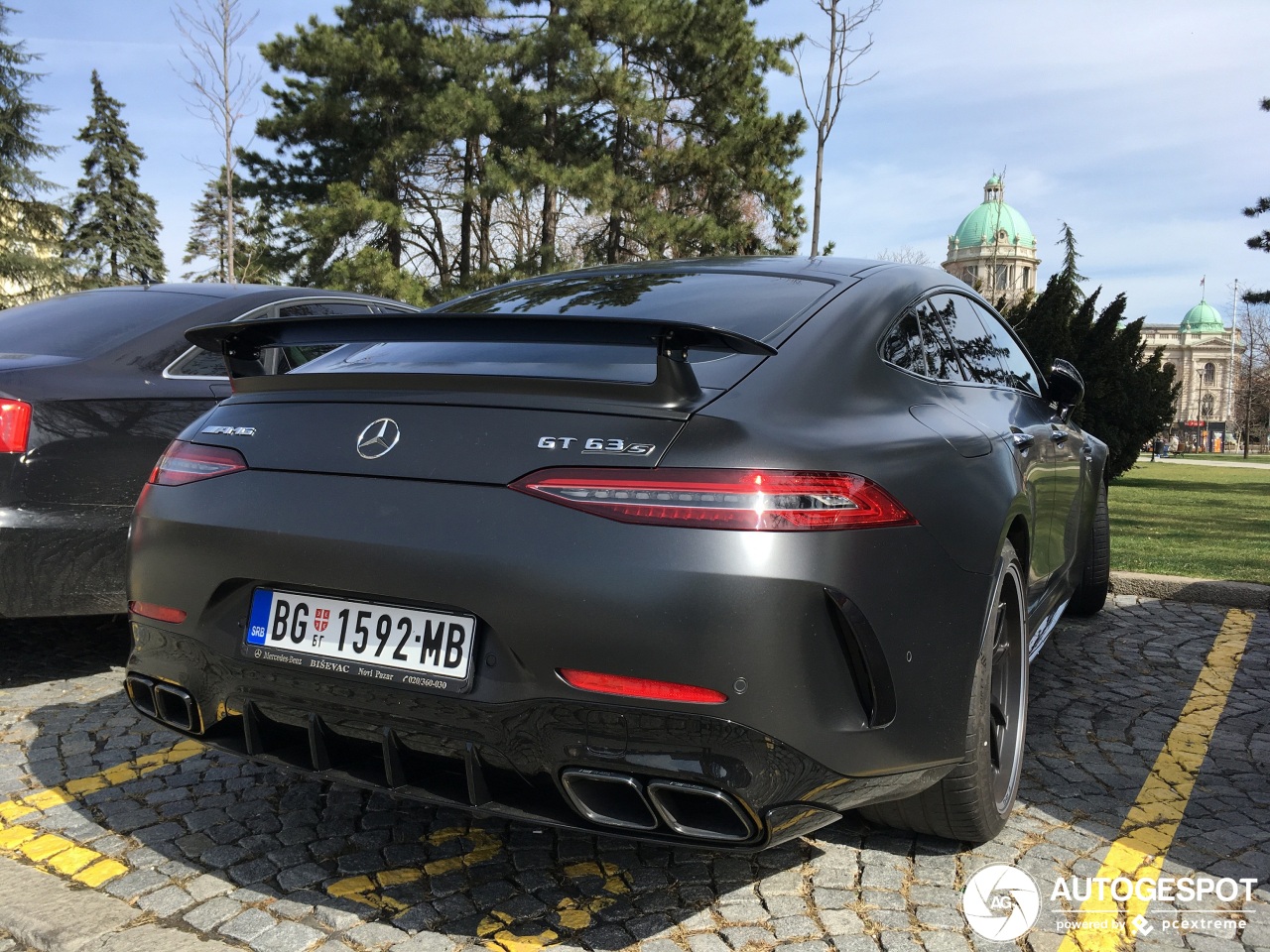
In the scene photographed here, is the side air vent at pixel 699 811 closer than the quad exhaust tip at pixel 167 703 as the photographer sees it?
Yes

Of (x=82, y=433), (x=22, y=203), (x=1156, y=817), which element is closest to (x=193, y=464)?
(x=82, y=433)

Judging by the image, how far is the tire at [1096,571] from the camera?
17.3 feet

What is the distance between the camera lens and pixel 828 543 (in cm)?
192

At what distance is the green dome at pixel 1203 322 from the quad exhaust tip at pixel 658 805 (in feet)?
451

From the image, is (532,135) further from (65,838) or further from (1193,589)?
(65,838)

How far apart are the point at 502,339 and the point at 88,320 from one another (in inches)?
115

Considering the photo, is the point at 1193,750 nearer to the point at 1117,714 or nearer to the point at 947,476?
the point at 1117,714

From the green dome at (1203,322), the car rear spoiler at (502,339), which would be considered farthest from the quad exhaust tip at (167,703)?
the green dome at (1203,322)

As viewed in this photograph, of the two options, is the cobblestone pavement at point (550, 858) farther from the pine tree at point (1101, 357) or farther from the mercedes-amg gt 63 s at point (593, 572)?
the pine tree at point (1101, 357)

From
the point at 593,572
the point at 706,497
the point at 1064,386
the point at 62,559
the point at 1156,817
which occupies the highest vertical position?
the point at 1064,386

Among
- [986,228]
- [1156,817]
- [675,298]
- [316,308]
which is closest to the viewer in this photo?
[675,298]

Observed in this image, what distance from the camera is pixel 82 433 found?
12.4 ft

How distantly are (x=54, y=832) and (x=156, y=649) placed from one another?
809 mm

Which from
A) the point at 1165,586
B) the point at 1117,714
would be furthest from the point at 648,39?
the point at 1117,714
